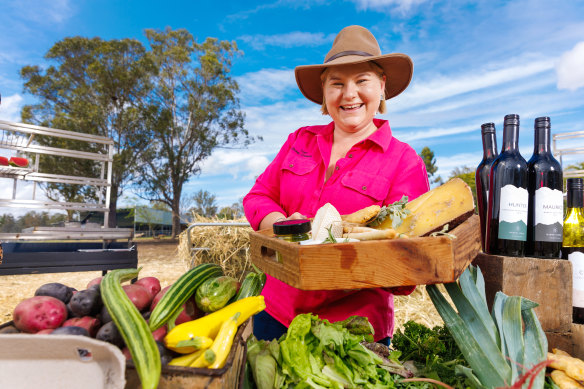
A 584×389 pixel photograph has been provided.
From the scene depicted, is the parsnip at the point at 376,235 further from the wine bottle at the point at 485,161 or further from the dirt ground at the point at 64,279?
the dirt ground at the point at 64,279

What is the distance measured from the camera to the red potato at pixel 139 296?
1.21 m

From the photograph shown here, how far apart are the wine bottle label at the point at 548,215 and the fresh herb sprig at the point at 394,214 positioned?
23.5 inches

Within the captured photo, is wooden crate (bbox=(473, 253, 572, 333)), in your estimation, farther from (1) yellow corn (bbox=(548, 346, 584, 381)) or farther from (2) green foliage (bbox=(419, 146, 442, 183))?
(2) green foliage (bbox=(419, 146, 442, 183))

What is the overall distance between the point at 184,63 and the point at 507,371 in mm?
20606

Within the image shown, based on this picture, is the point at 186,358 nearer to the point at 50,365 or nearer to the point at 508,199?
the point at 50,365

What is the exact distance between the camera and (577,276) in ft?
5.39

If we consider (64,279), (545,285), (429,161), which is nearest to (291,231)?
(545,285)

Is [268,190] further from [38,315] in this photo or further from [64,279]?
[64,279]

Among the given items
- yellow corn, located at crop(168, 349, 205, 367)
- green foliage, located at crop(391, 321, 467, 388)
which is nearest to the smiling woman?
green foliage, located at crop(391, 321, 467, 388)

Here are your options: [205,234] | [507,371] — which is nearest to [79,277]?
[205,234]

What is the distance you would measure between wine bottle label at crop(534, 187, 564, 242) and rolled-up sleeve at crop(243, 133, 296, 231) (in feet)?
4.40

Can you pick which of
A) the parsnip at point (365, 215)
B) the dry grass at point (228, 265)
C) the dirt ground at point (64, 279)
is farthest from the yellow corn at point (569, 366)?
the dirt ground at point (64, 279)

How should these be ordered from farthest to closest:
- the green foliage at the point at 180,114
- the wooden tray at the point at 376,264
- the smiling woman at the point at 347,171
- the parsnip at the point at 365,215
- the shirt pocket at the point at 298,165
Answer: the green foliage at the point at 180,114, the shirt pocket at the point at 298,165, the smiling woman at the point at 347,171, the parsnip at the point at 365,215, the wooden tray at the point at 376,264

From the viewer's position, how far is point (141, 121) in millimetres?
17812
